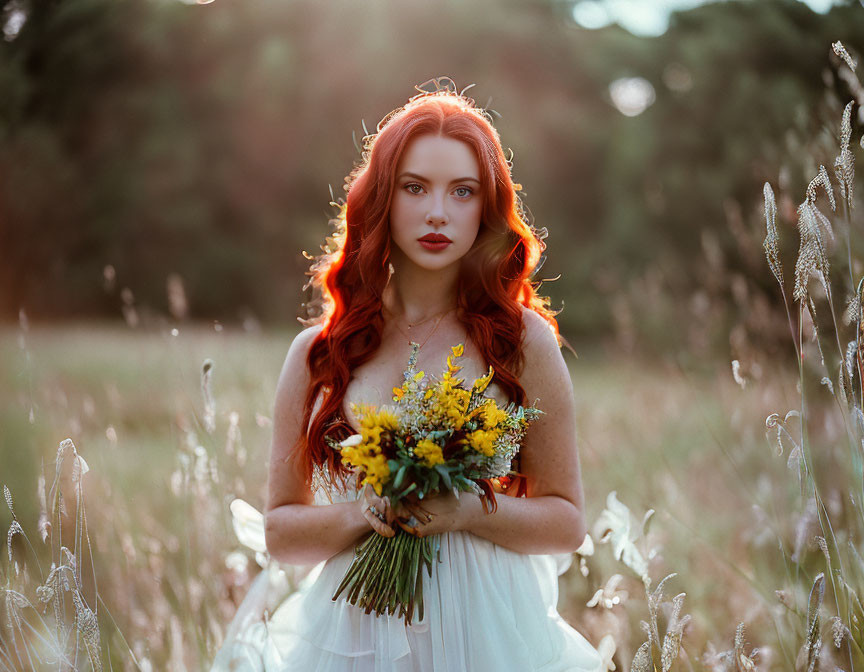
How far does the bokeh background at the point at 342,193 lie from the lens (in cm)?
467

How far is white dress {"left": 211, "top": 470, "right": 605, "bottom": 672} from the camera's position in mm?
2074

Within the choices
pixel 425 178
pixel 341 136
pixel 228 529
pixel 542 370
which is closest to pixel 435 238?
pixel 425 178

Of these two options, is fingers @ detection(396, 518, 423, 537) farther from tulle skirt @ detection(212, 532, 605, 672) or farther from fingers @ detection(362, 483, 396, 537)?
tulle skirt @ detection(212, 532, 605, 672)

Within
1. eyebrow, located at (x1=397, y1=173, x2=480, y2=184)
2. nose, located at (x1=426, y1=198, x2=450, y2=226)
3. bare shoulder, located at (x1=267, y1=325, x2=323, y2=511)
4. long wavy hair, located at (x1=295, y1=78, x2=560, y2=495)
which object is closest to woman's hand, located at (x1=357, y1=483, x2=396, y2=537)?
long wavy hair, located at (x1=295, y1=78, x2=560, y2=495)

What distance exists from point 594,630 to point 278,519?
4.73 feet

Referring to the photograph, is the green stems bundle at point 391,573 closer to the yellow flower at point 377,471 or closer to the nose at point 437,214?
the yellow flower at point 377,471

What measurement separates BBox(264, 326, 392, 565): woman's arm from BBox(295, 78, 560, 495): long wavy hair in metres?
0.04

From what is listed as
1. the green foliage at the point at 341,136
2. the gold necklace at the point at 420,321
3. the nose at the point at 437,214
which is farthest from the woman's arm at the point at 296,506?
the green foliage at the point at 341,136

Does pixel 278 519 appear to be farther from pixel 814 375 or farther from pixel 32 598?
pixel 814 375

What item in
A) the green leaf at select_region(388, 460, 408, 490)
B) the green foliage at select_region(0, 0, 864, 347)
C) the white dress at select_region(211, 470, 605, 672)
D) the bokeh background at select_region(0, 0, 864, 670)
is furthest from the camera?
the green foliage at select_region(0, 0, 864, 347)

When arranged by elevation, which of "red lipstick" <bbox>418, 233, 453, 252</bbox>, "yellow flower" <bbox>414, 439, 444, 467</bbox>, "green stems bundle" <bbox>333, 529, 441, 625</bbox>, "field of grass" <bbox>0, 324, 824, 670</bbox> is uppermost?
"red lipstick" <bbox>418, 233, 453, 252</bbox>

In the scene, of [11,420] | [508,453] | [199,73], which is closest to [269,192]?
[199,73]

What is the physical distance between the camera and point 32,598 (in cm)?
299

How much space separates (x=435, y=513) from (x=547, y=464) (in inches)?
16.8
